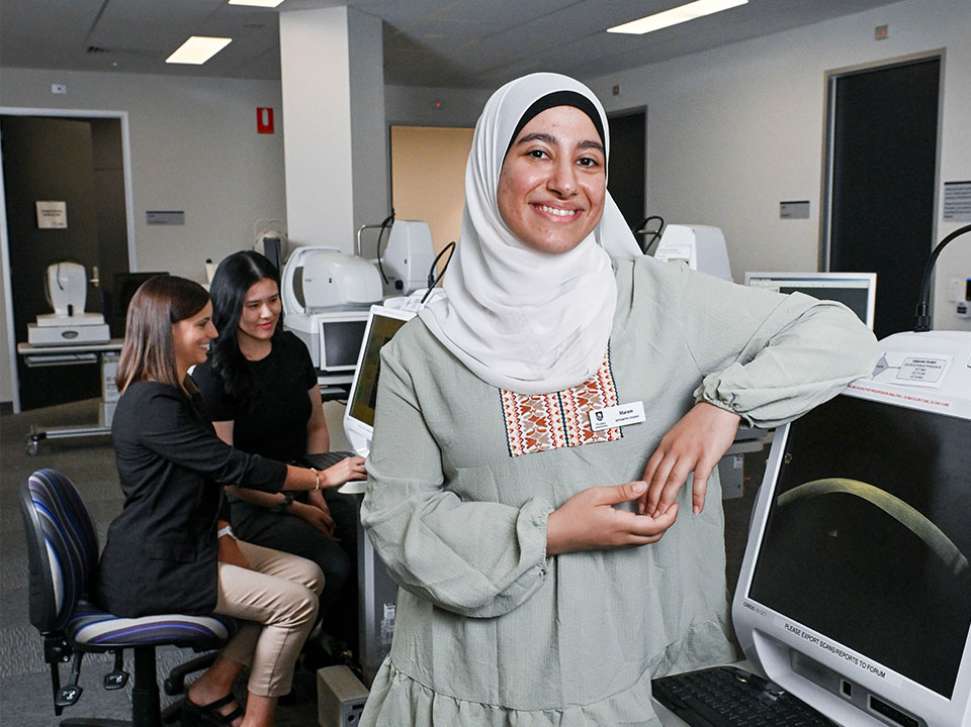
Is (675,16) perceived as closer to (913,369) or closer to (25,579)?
(25,579)

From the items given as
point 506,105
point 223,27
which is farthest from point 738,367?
point 223,27

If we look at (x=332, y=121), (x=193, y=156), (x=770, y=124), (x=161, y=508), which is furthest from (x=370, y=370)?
(x=193, y=156)

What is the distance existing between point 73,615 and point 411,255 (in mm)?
2682

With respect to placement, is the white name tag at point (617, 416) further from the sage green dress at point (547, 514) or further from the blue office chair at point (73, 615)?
the blue office chair at point (73, 615)

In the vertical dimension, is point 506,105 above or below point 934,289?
above

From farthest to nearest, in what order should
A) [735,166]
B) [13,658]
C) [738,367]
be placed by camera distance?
[735,166] < [13,658] < [738,367]

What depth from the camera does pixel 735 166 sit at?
650 cm

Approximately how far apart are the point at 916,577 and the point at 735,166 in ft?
19.5

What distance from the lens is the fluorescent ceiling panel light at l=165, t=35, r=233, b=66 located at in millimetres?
6282

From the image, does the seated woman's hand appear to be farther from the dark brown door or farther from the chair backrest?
the dark brown door

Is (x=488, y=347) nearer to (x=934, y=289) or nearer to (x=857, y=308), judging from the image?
(x=857, y=308)

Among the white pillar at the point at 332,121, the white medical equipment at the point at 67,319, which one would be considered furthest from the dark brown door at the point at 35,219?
the white pillar at the point at 332,121

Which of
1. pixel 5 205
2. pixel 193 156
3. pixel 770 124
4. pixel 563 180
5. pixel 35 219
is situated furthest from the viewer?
pixel 193 156

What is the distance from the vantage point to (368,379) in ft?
8.54
